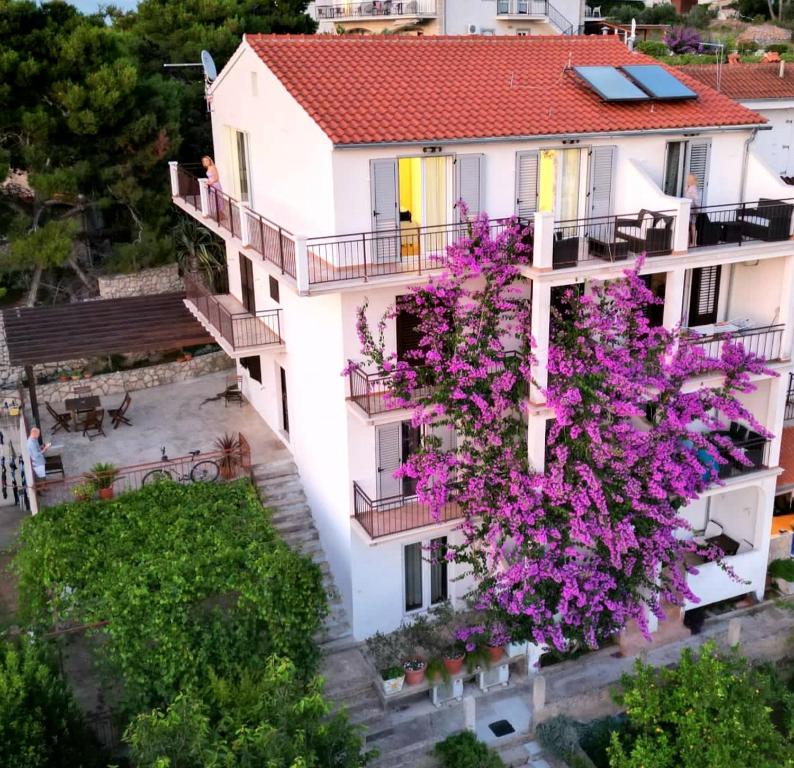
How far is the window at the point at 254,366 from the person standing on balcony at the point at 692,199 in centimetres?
1205

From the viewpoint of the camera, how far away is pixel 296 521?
2208 centimetres

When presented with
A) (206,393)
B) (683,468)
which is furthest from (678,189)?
(206,393)

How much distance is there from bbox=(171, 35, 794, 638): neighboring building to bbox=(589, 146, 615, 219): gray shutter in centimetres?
3

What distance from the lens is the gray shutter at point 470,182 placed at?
18.9 m

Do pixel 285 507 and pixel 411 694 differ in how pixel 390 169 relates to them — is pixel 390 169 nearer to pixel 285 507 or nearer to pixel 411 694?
pixel 285 507

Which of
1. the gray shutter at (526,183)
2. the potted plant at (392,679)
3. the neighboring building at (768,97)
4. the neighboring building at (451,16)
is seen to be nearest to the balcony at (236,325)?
the gray shutter at (526,183)

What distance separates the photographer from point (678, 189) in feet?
69.6

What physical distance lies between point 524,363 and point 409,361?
2.75 meters

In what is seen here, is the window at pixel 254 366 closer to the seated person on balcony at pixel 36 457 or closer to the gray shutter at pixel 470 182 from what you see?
the seated person on balcony at pixel 36 457

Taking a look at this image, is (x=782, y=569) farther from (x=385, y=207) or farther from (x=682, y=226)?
(x=385, y=207)

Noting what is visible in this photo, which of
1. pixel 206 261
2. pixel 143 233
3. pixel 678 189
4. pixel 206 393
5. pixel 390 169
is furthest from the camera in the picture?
pixel 143 233

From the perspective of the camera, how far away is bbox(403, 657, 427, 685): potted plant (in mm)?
19594

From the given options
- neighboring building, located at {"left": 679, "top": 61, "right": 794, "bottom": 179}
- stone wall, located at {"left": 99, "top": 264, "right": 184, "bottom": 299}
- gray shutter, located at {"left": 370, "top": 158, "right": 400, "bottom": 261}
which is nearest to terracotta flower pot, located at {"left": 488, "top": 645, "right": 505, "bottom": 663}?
gray shutter, located at {"left": 370, "top": 158, "right": 400, "bottom": 261}

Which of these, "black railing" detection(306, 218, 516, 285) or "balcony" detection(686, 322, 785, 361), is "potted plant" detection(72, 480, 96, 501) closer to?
"black railing" detection(306, 218, 516, 285)
